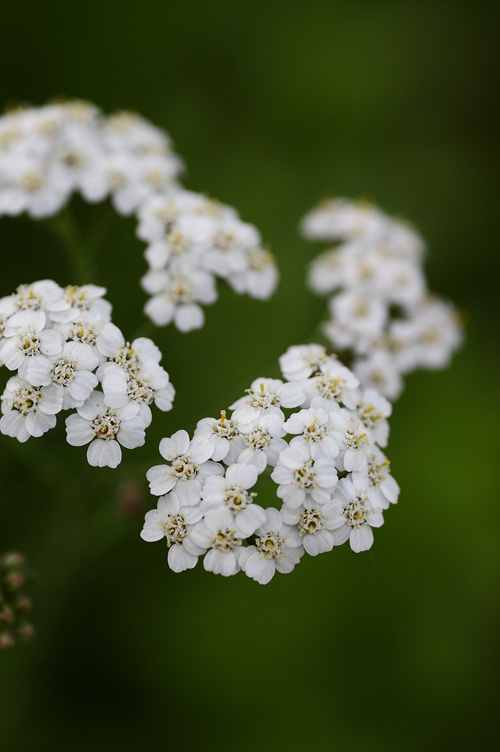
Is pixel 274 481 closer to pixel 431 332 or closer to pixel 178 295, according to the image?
pixel 178 295

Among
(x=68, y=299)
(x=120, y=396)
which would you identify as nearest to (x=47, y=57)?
(x=68, y=299)

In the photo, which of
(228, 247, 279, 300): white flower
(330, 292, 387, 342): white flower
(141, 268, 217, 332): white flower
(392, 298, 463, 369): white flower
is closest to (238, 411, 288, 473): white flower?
(141, 268, 217, 332): white flower

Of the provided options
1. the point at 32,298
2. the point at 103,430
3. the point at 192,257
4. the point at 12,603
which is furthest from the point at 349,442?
the point at 12,603

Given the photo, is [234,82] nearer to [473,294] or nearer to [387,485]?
[473,294]

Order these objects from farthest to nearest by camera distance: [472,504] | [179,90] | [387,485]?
[179,90] < [472,504] < [387,485]

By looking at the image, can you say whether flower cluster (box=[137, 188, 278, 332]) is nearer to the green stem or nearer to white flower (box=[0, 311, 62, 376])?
the green stem

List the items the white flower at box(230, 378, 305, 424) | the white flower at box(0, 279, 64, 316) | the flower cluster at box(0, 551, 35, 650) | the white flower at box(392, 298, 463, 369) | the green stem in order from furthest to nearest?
the white flower at box(392, 298, 463, 369) → the green stem → the flower cluster at box(0, 551, 35, 650) → the white flower at box(0, 279, 64, 316) → the white flower at box(230, 378, 305, 424)

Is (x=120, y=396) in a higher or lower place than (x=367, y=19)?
lower
